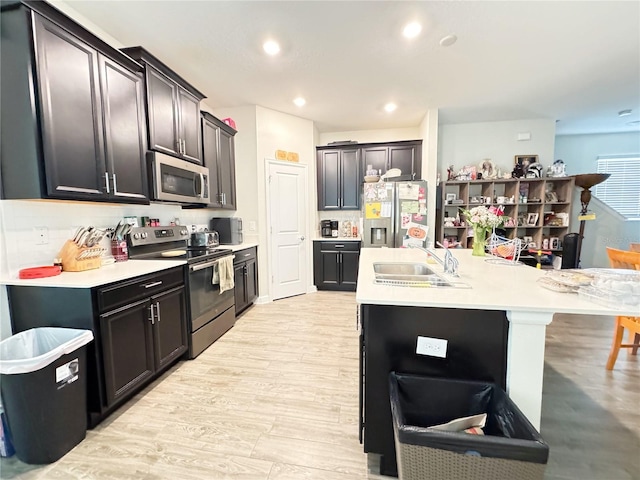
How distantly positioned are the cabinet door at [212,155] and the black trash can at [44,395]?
6.78ft

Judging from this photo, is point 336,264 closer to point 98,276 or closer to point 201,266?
point 201,266

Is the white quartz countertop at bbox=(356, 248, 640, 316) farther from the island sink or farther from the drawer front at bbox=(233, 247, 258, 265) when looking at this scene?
the drawer front at bbox=(233, 247, 258, 265)

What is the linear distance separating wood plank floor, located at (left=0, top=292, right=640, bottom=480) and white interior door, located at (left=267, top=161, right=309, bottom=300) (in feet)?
5.19

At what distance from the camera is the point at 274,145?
3.91m

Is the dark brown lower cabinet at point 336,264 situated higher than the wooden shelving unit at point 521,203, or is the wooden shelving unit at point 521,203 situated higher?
the wooden shelving unit at point 521,203

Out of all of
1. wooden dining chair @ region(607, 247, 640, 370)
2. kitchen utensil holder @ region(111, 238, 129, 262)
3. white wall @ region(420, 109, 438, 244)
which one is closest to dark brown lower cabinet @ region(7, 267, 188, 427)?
kitchen utensil holder @ region(111, 238, 129, 262)

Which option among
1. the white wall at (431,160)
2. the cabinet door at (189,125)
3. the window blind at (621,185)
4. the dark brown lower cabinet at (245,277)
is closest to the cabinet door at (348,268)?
the white wall at (431,160)

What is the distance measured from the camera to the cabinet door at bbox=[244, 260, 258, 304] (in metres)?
3.48

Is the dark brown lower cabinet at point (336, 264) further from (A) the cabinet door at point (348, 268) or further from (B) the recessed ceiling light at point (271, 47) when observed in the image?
(B) the recessed ceiling light at point (271, 47)

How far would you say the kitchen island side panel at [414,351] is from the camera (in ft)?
3.86

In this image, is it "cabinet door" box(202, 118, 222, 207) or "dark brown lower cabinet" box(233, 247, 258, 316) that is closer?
"cabinet door" box(202, 118, 222, 207)

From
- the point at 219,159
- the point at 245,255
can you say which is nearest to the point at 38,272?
the point at 245,255

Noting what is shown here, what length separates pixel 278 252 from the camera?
404cm

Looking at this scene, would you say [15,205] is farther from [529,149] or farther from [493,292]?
[529,149]
